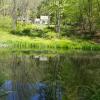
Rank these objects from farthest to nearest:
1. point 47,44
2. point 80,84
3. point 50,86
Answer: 1. point 47,44
2. point 80,84
3. point 50,86

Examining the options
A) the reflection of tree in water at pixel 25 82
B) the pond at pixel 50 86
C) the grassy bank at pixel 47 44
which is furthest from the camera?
the grassy bank at pixel 47 44

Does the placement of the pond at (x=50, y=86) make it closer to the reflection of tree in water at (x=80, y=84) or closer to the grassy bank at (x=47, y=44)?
the reflection of tree in water at (x=80, y=84)

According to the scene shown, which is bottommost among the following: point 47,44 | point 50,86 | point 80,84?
point 47,44

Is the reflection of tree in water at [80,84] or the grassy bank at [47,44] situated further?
the grassy bank at [47,44]

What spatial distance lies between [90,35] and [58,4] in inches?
381

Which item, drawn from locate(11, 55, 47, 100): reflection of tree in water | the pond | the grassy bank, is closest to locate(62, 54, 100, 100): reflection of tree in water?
the pond

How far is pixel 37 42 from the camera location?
52.9 meters

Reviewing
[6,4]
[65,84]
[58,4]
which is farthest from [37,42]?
[6,4]

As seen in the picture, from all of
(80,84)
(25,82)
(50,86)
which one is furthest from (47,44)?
(50,86)

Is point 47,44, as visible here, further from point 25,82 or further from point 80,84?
point 80,84

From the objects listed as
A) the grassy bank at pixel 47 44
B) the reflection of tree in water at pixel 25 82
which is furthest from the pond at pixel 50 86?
the grassy bank at pixel 47 44

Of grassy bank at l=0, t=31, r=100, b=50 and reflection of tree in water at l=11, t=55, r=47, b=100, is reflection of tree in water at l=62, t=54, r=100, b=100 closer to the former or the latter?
reflection of tree in water at l=11, t=55, r=47, b=100

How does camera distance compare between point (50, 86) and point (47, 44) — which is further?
point (47, 44)

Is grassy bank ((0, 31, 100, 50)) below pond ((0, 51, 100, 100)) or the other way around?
below
